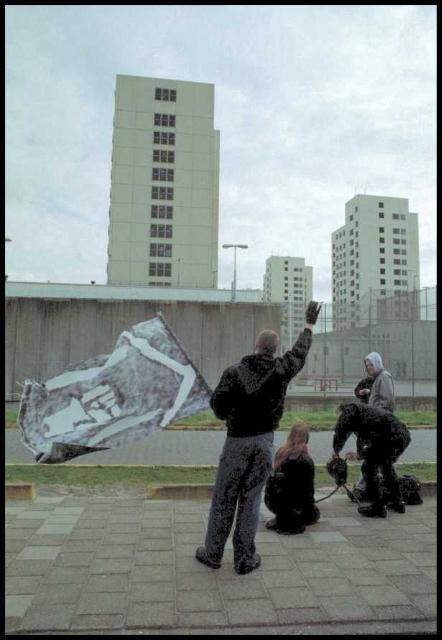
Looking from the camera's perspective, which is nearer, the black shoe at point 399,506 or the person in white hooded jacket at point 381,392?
the black shoe at point 399,506

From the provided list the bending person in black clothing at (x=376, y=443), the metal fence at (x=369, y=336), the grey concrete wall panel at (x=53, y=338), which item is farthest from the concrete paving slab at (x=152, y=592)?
the grey concrete wall panel at (x=53, y=338)

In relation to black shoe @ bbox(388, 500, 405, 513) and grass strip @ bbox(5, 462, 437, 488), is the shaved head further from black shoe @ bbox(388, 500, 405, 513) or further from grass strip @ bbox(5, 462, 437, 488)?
grass strip @ bbox(5, 462, 437, 488)

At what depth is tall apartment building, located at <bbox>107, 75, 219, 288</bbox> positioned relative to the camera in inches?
2330

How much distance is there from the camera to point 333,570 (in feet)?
13.9

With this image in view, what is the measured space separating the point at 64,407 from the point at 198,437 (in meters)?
3.90

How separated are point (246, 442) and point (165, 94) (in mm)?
65084

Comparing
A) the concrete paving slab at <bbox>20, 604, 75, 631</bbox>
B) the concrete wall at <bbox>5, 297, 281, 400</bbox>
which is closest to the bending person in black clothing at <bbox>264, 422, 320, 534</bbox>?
the concrete paving slab at <bbox>20, 604, 75, 631</bbox>

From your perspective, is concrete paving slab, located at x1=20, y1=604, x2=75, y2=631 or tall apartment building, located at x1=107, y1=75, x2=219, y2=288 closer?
concrete paving slab, located at x1=20, y1=604, x2=75, y2=631

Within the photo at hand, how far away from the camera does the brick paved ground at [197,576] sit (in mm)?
3391

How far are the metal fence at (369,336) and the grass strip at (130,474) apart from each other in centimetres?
999

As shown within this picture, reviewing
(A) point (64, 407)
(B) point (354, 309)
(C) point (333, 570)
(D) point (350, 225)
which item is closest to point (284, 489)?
(C) point (333, 570)

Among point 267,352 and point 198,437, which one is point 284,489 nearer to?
point 267,352

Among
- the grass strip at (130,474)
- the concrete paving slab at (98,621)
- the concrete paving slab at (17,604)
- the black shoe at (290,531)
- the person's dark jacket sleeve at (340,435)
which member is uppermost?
the person's dark jacket sleeve at (340,435)

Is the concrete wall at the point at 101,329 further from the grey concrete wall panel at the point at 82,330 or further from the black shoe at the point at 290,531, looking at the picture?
the black shoe at the point at 290,531
